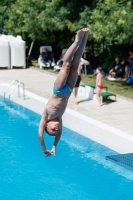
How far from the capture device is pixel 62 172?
9.92 meters

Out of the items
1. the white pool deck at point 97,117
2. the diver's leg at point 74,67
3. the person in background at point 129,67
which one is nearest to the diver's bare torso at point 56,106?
the diver's leg at point 74,67

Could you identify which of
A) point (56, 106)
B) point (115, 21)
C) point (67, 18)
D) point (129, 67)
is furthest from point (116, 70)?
point (56, 106)

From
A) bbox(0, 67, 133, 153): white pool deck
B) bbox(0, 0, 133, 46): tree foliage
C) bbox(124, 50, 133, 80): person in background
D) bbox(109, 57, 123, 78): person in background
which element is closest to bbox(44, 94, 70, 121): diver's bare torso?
bbox(0, 67, 133, 153): white pool deck

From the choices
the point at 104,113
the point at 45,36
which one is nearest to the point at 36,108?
the point at 104,113

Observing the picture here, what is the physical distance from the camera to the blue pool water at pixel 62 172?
8.96 meters

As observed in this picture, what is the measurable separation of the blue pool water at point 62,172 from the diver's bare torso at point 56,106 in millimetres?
2211

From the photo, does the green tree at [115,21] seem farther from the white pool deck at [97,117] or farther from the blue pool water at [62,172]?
the blue pool water at [62,172]

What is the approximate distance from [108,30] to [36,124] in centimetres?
417

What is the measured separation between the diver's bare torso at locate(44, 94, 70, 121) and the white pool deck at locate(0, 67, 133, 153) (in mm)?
3694

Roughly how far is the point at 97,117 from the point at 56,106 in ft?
19.3

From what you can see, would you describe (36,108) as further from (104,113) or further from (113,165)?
(113,165)

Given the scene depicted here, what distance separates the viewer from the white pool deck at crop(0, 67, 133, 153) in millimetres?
11094

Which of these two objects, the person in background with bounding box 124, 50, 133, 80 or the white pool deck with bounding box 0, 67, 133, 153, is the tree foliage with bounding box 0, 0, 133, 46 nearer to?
the person in background with bounding box 124, 50, 133, 80

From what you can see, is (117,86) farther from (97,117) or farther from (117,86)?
(97,117)
